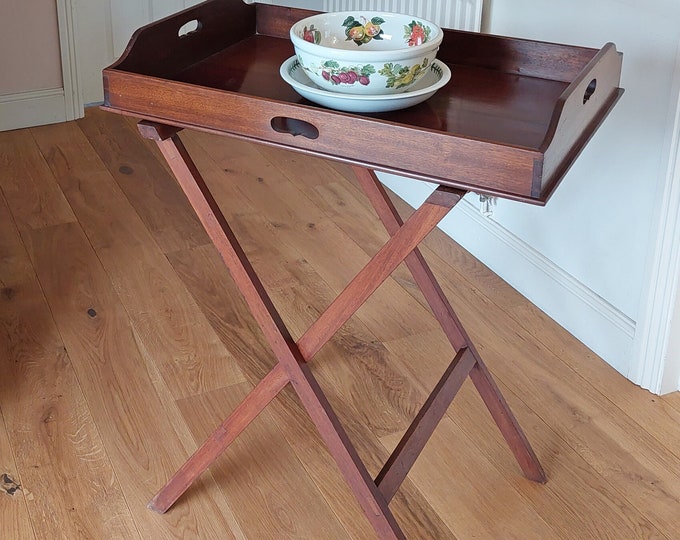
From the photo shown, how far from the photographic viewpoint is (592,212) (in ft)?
7.27

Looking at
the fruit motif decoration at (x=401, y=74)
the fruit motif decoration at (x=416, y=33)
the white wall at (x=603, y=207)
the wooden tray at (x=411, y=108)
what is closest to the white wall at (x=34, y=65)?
the white wall at (x=603, y=207)

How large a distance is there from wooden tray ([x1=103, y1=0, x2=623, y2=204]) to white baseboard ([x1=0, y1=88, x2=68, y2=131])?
1.93m

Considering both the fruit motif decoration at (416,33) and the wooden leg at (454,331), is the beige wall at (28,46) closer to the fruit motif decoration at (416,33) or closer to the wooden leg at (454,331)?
the wooden leg at (454,331)

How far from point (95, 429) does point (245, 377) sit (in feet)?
1.19

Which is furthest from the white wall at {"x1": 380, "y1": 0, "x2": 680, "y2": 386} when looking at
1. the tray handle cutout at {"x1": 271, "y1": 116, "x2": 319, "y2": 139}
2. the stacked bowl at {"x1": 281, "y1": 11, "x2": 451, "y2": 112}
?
→ the tray handle cutout at {"x1": 271, "y1": 116, "x2": 319, "y2": 139}

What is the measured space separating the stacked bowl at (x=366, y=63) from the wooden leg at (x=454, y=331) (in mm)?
244

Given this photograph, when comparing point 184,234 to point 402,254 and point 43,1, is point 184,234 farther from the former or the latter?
point 402,254

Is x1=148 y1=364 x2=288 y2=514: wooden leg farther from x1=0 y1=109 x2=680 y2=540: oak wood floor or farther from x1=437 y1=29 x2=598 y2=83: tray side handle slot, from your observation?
x1=437 y1=29 x2=598 y2=83: tray side handle slot

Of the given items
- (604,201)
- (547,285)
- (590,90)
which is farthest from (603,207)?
(590,90)

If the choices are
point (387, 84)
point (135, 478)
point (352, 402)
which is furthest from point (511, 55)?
point (135, 478)

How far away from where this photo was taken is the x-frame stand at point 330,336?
4.70 feet

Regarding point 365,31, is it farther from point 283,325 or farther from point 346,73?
point 283,325

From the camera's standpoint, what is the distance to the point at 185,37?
1.65 metres

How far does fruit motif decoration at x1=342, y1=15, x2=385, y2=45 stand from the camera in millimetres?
1568
